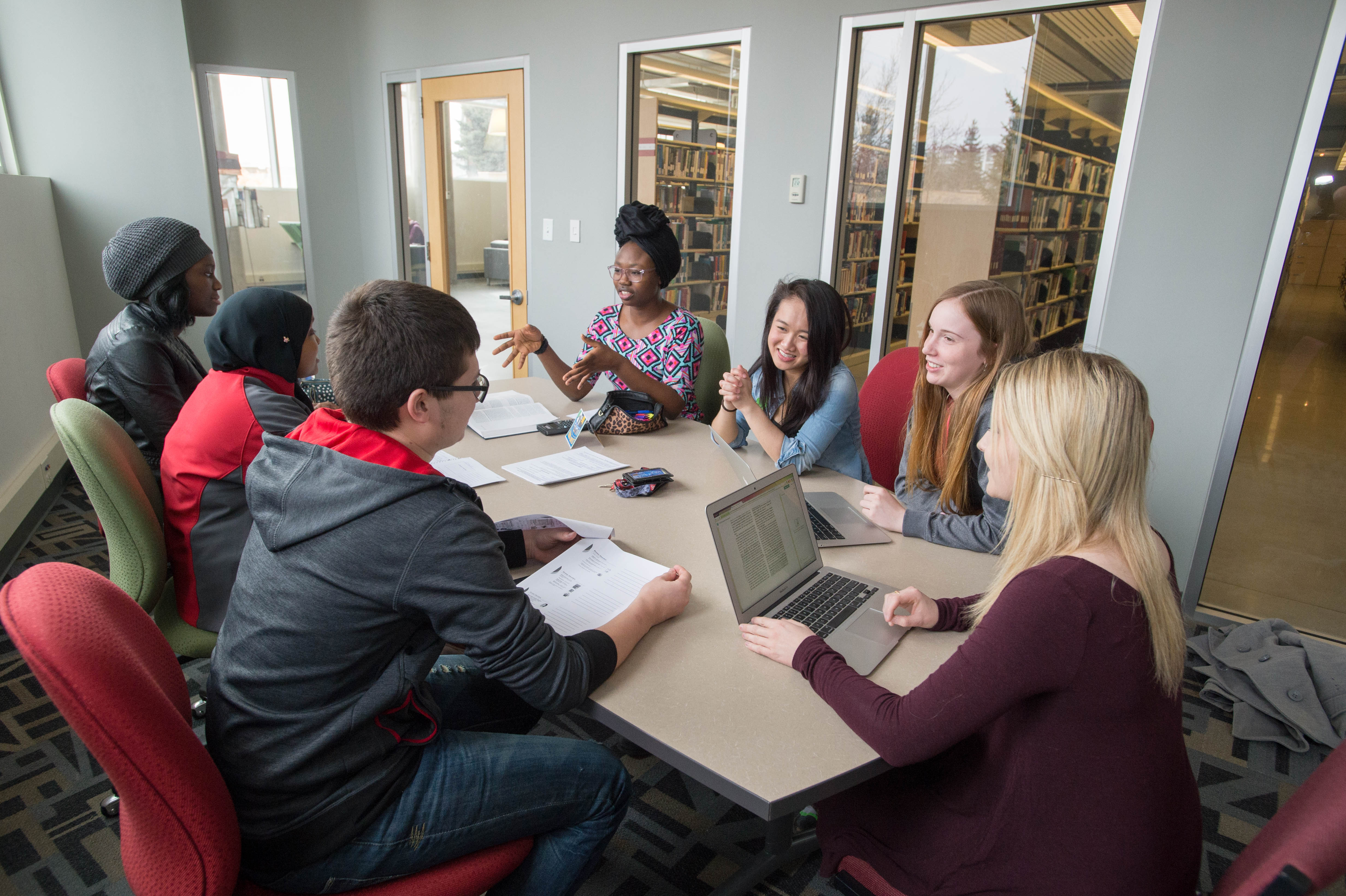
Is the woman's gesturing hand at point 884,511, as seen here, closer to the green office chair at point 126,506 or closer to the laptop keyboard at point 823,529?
the laptop keyboard at point 823,529

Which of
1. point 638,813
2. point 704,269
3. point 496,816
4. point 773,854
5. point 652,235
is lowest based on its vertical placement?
point 638,813

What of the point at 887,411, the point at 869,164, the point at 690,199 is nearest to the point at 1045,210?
the point at 869,164

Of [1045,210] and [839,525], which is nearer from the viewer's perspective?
[839,525]

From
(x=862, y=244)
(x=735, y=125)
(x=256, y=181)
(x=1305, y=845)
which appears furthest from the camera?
(x=256, y=181)

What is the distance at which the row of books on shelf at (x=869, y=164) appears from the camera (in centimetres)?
355

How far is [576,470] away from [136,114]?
4347 millimetres

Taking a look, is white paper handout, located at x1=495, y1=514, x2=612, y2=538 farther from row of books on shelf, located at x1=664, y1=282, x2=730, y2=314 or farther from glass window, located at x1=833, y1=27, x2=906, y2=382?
row of books on shelf, located at x1=664, y1=282, x2=730, y2=314

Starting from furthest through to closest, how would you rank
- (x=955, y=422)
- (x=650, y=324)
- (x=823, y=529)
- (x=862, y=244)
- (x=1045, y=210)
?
(x=862, y=244)
(x=1045, y=210)
(x=650, y=324)
(x=955, y=422)
(x=823, y=529)

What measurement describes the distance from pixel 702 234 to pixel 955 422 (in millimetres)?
2833

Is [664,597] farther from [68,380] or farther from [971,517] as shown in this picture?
[68,380]

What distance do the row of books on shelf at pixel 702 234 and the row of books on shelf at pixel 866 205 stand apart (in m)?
0.73

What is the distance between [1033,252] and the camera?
11.2ft

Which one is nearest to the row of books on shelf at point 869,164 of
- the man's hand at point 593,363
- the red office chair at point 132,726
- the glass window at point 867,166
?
the glass window at point 867,166

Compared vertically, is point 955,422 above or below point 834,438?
above
